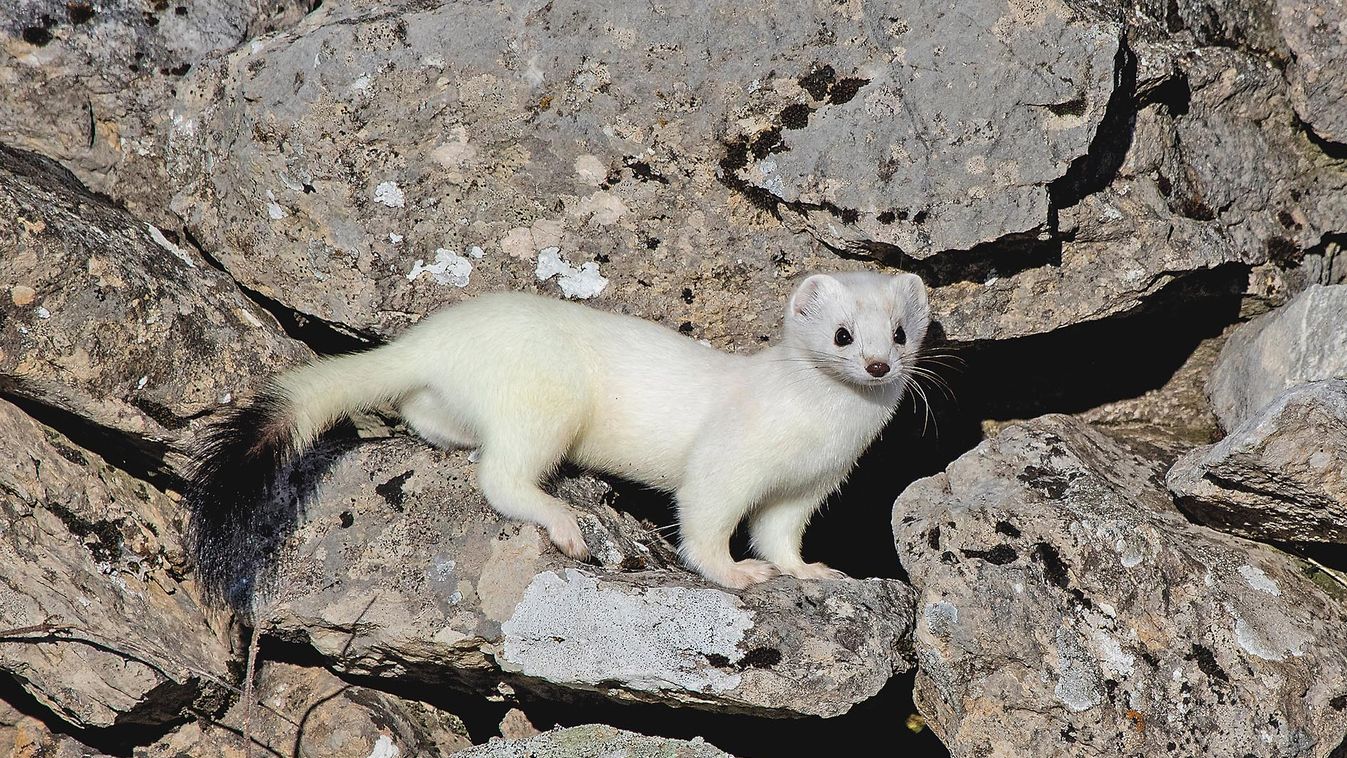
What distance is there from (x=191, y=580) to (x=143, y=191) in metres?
1.63

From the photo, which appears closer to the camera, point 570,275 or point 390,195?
point 390,195

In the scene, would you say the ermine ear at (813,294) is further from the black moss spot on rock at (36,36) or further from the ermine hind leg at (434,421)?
the black moss spot on rock at (36,36)

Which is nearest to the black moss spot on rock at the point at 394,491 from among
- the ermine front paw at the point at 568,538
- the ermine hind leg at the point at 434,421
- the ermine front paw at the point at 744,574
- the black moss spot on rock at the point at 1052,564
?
the ermine hind leg at the point at 434,421

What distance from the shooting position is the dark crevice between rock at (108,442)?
12.6ft

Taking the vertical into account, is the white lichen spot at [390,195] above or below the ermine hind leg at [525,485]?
above

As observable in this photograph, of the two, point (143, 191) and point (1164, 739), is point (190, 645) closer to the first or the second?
point (143, 191)

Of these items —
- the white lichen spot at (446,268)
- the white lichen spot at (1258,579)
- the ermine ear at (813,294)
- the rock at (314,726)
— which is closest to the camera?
the white lichen spot at (1258,579)

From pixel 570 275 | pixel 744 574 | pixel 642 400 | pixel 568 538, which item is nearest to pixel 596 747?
pixel 568 538

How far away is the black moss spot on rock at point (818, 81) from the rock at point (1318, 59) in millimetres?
1934

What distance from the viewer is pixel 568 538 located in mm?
3812

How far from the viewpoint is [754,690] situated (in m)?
3.49

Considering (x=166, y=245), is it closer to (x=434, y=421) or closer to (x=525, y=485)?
(x=434, y=421)

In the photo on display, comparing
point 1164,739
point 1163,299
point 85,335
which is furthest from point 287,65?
point 1164,739

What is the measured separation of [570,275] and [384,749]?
5.85 ft
